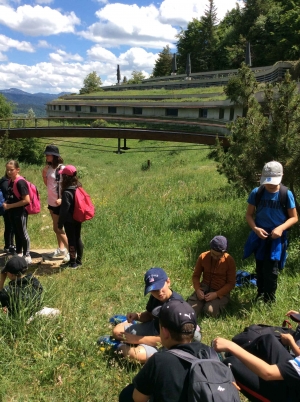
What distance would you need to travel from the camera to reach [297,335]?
279cm

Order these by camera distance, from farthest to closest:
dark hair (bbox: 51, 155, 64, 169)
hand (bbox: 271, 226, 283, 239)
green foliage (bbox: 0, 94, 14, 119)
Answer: green foliage (bbox: 0, 94, 14, 119)
dark hair (bbox: 51, 155, 64, 169)
hand (bbox: 271, 226, 283, 239)

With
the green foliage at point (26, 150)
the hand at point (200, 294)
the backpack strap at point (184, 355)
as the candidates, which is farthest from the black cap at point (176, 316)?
the green foliage at point (26, 150)

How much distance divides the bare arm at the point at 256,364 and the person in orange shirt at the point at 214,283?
5.34 feet

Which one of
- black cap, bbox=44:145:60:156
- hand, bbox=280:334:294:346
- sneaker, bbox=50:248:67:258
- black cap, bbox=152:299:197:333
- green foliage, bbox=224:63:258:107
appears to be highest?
green foliage, bbox=224:63:258:107

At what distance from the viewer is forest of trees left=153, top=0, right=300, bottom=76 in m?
40.8

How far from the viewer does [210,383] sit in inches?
74.2

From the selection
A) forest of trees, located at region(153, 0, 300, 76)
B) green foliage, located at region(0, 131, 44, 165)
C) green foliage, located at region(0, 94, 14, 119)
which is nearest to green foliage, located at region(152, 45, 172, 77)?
forest of trees, located at region(153, 0, 300, 76)

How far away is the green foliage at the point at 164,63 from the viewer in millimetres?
72875

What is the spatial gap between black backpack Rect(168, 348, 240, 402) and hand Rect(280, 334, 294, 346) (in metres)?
0.83

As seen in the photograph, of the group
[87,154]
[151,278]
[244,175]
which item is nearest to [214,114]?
[87,154]

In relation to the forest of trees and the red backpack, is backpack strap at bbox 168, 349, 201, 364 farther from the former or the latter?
the forest of trees

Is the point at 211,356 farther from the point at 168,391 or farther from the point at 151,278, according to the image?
the point at 151,278

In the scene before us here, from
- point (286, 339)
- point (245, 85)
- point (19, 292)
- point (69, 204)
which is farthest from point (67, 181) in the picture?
point (245, 85)

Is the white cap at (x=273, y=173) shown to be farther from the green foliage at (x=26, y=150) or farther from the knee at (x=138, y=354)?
the green foliage at (x=26, y=150)
